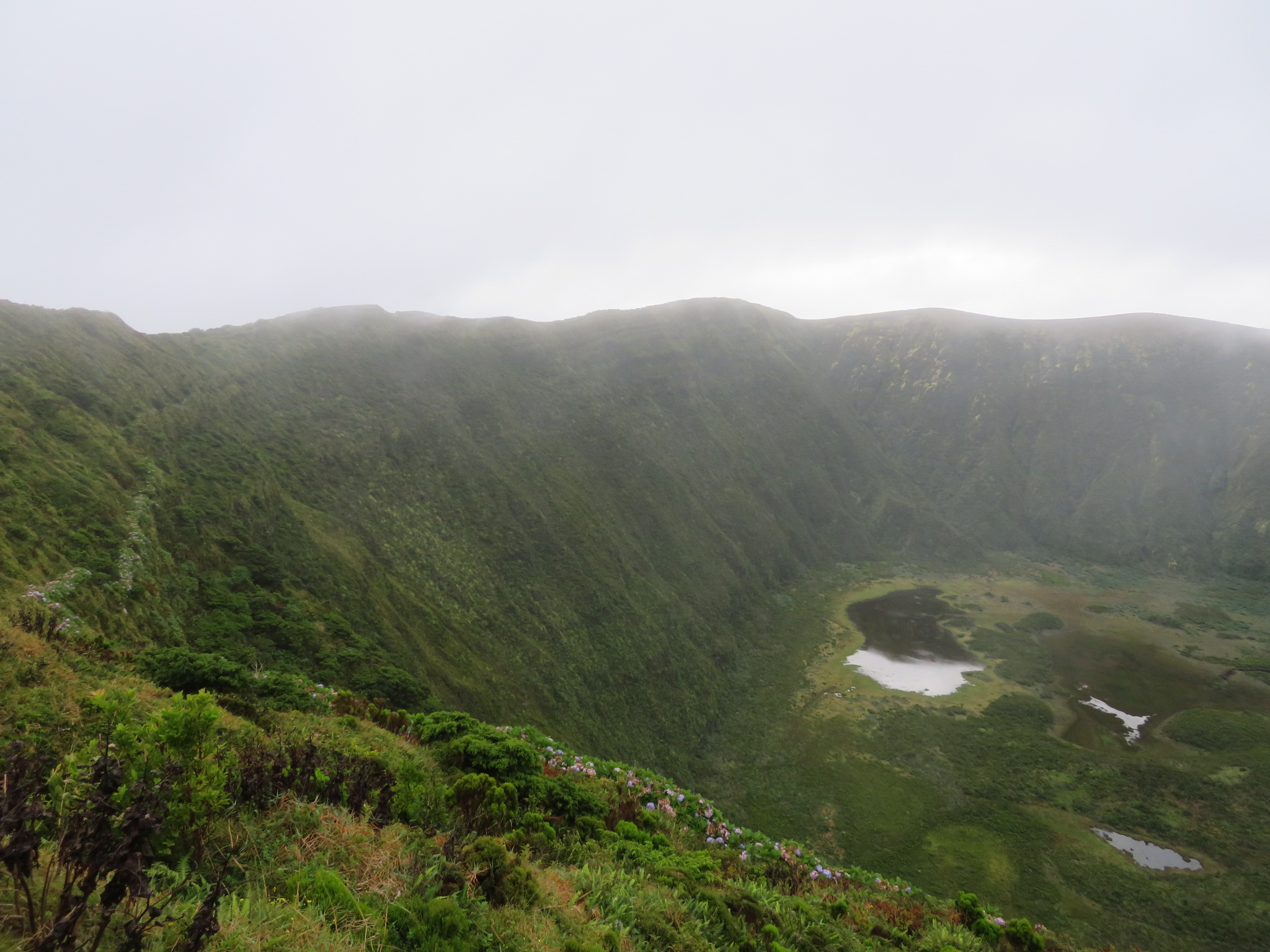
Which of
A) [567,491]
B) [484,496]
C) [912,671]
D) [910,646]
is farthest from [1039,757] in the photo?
[484,496]

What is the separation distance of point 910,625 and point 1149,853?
2451 cm

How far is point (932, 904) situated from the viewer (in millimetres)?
11391

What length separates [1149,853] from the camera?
2086 centimetres

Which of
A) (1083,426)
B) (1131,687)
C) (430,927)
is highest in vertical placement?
(430,927)

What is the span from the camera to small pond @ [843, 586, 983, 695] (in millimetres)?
35250

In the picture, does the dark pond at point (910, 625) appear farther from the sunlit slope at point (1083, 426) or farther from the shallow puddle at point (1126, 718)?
the sunlit slope at point (1083, 426)

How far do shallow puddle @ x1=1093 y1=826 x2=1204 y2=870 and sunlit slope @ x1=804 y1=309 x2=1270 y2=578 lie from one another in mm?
52370

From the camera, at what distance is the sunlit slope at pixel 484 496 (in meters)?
20.8

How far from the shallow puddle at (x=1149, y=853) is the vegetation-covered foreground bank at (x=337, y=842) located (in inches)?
640

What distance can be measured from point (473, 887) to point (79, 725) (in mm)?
5276

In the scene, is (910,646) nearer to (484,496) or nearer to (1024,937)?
(484,496)

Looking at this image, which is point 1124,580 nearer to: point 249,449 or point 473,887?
point 473,887

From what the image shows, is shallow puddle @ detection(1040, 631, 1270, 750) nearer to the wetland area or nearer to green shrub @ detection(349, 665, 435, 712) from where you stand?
the wetland area

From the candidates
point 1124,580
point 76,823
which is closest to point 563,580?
point 76,823
